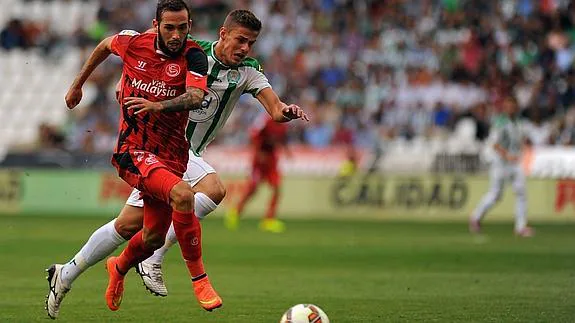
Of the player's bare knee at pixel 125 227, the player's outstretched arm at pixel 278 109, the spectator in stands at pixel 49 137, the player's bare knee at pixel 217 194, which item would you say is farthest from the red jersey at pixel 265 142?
the player's bare knee at pixel 125 227

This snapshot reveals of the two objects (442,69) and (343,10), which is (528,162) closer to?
(442,69)

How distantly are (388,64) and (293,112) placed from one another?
21.3 metres

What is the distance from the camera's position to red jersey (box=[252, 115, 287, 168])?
2286 centimetres

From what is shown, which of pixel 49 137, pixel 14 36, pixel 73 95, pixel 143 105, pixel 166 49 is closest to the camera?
pixel 143 105

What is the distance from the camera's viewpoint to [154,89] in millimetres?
9016

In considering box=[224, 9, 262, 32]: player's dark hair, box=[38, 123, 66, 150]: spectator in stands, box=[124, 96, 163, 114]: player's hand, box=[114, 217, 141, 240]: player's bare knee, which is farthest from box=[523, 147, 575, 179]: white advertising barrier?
box=[124, 96, 163, 114]: player's hand

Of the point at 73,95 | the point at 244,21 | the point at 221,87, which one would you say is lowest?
the point at 73,95

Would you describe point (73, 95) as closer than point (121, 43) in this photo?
No

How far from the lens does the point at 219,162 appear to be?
28453mm

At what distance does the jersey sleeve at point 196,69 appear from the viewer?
8.83m

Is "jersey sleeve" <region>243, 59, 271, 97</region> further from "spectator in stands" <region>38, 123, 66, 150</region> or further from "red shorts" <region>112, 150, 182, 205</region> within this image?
"spectator in stands" <region>38, 123, 66, 150</region>

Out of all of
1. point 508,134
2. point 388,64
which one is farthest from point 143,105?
point 388,64

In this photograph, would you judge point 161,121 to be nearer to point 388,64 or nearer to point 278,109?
point 278,109

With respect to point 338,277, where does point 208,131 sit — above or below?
above
